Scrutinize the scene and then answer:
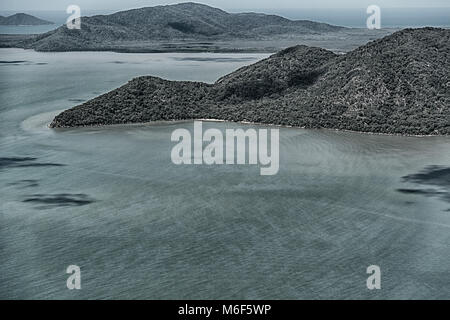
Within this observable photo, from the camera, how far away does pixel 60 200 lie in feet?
54.1

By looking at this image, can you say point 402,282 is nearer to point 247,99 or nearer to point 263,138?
point 263,138

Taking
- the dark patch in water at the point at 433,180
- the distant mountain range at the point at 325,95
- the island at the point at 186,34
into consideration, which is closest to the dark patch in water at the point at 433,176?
the dark patch in water at the point at 433,180

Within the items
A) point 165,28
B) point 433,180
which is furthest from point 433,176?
point 165,28

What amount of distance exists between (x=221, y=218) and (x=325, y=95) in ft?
48.2

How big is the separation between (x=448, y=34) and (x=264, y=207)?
22551 mm

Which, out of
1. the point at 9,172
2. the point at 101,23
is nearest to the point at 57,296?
the point at 9,172

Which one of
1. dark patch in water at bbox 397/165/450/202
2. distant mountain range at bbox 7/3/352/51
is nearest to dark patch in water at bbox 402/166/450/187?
dark patch in water at bbox 397/165/450/202

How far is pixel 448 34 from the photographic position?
110 ft

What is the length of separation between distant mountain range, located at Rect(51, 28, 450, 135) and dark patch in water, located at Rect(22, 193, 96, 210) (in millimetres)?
9630

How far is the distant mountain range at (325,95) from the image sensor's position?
25.8 m

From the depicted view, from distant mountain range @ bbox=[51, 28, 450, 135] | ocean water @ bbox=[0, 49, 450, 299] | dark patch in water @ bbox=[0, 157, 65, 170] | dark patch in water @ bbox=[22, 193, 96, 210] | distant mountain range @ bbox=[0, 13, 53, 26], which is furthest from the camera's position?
distant mountain range @ bbox=[0, 13, 53, 26]

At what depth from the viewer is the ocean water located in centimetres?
1185

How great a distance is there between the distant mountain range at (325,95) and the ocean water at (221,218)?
169cm

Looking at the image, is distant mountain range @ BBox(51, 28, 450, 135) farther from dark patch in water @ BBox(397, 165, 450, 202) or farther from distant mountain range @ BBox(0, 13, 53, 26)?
distant mountain range @ BBox(0, 13, 53, 26)
